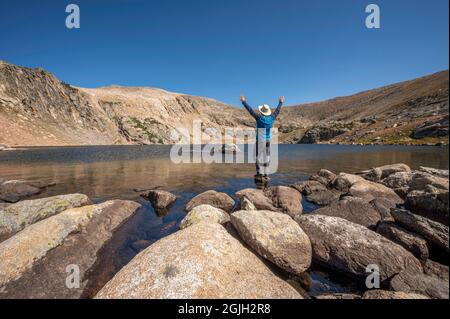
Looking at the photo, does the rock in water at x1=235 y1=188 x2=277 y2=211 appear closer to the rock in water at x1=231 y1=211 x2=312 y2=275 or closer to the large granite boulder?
the rock in water at x1=231 y1=211 x2=312 y2=275

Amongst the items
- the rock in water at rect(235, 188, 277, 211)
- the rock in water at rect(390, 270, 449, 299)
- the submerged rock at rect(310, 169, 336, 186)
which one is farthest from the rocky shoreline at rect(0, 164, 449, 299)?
the submerged rock at rect(310, 169, 336, 186)

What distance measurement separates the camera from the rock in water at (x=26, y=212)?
7.87 m

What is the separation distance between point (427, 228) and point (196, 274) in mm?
5742

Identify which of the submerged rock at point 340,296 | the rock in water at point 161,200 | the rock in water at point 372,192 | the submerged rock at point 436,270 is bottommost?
the submerged rock at point 340,296

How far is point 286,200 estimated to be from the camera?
1015 cm

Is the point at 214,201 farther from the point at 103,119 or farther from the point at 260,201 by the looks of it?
the point at 103,119

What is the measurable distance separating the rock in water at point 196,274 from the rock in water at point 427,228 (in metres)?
3.76

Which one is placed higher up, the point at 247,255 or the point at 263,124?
the point at 263,124

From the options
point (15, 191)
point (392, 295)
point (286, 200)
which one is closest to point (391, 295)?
point (392, 295)

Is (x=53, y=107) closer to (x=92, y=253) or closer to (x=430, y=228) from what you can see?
(x=92, y=253)

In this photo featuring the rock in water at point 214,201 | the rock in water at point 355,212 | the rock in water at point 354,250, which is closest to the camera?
the rock in water at point 354,250

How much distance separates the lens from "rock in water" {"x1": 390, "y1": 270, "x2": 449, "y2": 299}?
4.13 m

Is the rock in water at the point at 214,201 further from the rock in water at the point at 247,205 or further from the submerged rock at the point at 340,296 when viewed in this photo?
the submerged rock at the point at 340,296

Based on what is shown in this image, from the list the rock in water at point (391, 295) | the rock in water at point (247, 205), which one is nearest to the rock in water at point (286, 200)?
the rock in water at point (247, 205)
